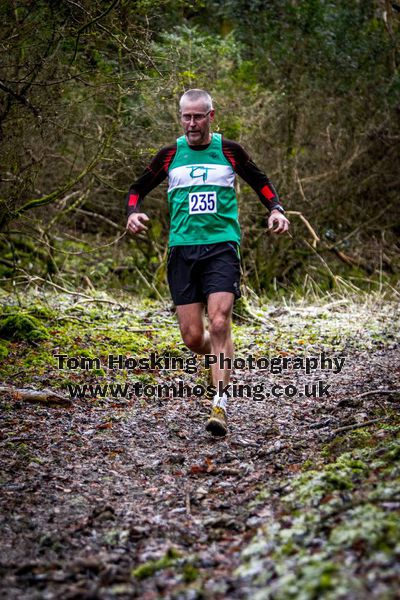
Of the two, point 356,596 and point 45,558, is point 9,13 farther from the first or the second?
point 356,596

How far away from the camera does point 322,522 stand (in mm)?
2854

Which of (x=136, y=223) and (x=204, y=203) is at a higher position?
(x=204, y=203)

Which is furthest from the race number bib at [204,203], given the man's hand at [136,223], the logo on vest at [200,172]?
the man's hand at [136,223]

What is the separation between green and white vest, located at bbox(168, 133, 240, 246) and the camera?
4.93 meters

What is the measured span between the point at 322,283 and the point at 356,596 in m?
11.3

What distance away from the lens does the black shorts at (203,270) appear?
16.1 ft

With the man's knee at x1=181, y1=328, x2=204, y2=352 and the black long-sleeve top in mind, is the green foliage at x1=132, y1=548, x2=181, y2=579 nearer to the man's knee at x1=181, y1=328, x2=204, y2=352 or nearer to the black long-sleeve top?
the man's knee at x1=181, y1=328, x2=204, y2=352

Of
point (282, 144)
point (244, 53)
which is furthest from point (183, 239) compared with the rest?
point (244, 53)

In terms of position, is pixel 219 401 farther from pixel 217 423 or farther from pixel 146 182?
pixel 146 182

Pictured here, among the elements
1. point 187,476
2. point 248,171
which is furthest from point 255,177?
point 187,476

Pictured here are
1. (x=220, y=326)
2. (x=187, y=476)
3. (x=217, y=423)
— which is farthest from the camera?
(x=220, y=326)

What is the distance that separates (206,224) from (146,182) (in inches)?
27.3

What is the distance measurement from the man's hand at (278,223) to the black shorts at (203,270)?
0.31 metres

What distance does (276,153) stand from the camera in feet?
40.4
